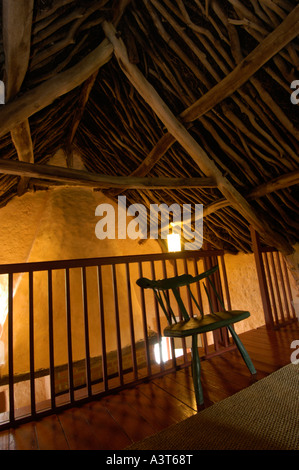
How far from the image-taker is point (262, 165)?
11.0ft

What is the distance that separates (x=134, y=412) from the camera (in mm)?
1609

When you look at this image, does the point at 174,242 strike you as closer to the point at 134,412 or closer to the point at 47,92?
the point at 47,92

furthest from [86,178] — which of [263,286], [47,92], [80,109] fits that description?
[263,286]

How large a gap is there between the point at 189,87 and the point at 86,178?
1.64 m

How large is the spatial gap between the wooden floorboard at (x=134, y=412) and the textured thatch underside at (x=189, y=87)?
2.31 meters

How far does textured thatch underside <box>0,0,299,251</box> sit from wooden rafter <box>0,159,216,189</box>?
598 millimetres

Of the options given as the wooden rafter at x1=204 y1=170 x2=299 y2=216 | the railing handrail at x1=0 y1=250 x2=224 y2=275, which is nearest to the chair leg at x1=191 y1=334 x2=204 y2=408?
the railing handrail at x1=0 y1=250 x2=224 y2=275

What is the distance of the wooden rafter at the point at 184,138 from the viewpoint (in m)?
2.89

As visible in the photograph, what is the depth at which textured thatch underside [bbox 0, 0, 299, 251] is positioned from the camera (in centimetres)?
230

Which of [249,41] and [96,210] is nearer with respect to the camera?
[249,41]

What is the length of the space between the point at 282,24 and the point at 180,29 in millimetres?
1001

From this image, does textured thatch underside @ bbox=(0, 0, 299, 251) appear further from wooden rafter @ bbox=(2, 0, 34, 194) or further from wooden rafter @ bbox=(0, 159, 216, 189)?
wooden rafter @ bbox=(0, 159, 216, 189)
